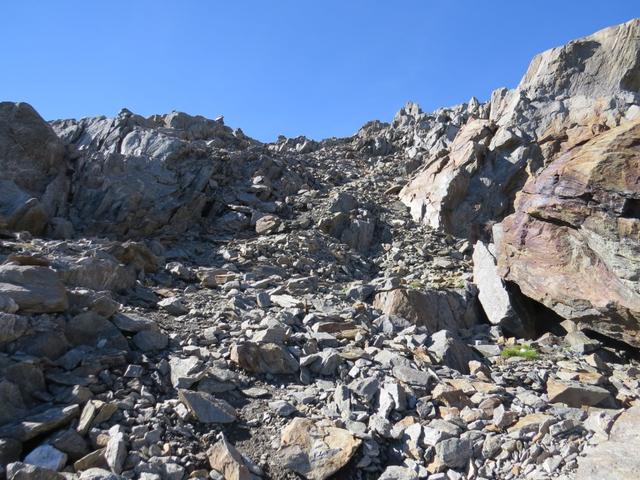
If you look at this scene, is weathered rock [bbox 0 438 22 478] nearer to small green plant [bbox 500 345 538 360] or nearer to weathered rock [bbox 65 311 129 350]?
weathered rock [bbox 65 311 129 350]

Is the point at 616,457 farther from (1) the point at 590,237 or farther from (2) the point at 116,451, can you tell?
(1) the point at 590,237

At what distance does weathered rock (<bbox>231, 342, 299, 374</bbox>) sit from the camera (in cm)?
1010

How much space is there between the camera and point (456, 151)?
1141 inches

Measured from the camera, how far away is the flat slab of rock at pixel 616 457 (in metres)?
6.82

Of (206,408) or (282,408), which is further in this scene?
(282,408)

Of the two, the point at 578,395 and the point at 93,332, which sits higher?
the point at 93,332

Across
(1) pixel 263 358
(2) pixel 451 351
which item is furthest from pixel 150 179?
(2) pixel 451 351

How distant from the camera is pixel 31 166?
21281 millimetres

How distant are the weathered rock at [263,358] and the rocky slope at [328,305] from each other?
43 mm

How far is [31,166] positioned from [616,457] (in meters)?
23.2

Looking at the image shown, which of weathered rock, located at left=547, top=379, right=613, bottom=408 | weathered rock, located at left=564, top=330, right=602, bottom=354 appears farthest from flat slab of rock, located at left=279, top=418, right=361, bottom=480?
weathered rock, located at left=564, top=330, right=602, bottom=354

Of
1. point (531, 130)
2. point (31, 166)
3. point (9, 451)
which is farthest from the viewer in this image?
point (531, 130)

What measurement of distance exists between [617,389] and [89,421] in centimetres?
1078

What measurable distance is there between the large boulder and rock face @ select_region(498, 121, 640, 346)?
716 inches
